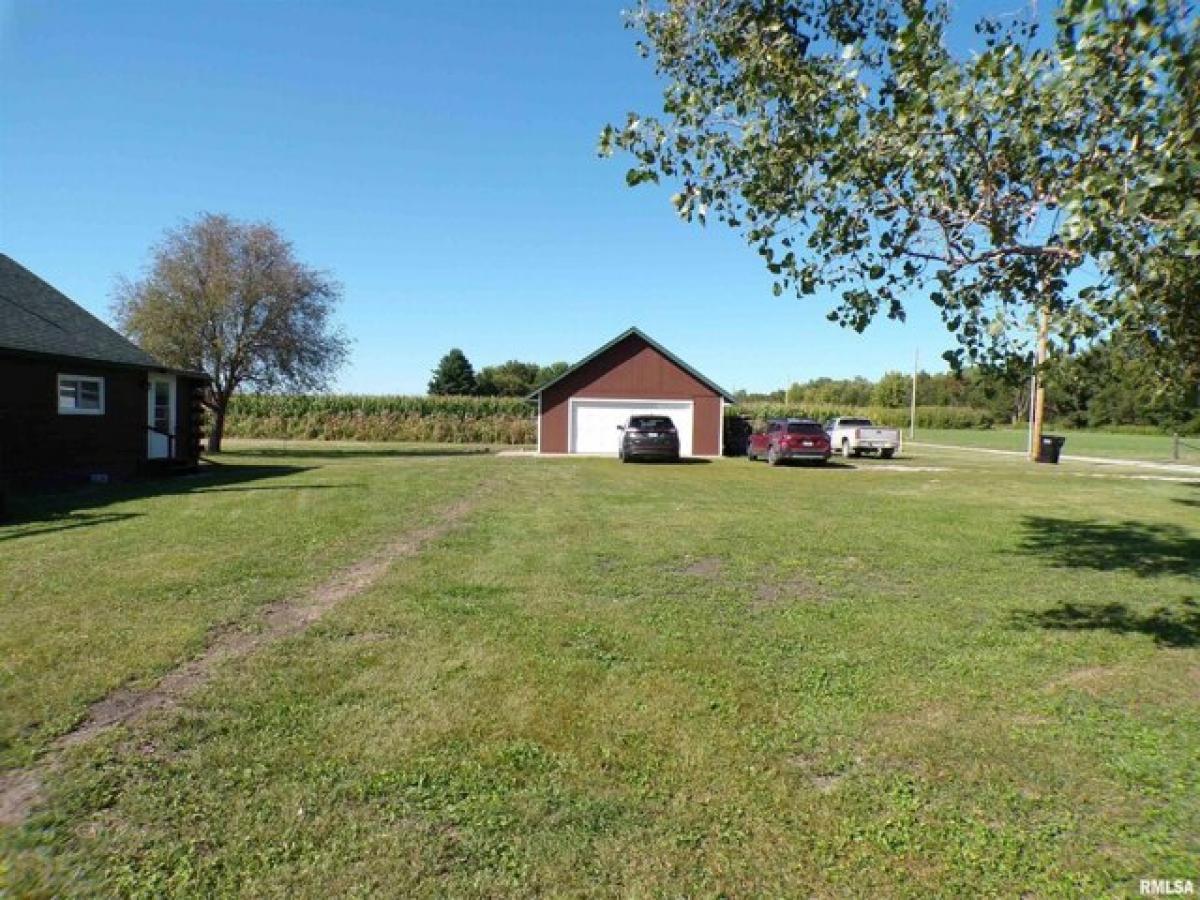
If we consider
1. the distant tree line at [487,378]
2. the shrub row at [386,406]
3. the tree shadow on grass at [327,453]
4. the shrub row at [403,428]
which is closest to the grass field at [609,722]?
the tree shadow on grass at [327,453]

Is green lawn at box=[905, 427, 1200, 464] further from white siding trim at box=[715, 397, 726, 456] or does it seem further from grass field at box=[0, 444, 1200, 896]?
grass field at box=[0, 444, 1200, 896]

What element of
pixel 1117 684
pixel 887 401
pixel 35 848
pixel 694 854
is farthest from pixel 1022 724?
pixel 887 401

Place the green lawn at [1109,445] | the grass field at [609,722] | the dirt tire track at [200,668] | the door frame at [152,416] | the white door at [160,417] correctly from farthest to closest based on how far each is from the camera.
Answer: the green lawn at [1109,445] < the white door at [160,417] < the door frame at [152,416] < the dirt tire track at [200,668] < the grass field at [609,722]

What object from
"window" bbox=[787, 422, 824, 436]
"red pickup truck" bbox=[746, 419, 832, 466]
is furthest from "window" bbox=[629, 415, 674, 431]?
"window" bbox=[787, 422, 824, 436]

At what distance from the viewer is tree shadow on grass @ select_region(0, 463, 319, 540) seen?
996 cm

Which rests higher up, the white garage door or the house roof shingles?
the house roof shingles

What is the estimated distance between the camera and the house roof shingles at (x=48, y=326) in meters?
14.5

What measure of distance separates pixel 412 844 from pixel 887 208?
17.8 feet

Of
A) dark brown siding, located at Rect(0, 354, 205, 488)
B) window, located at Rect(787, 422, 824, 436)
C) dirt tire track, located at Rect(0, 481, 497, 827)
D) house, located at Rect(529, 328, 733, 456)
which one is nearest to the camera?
dirt tire track, located at Rect(0, 481, 497, 827)

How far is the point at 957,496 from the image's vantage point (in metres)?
15.4

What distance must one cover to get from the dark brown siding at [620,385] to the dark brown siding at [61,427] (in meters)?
15.5

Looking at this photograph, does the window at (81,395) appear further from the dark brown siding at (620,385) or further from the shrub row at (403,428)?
the shrub row at (403,428)

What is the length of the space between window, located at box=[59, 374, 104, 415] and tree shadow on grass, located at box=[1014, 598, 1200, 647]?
17.4 m

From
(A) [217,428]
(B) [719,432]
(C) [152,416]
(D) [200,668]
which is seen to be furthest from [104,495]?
(B) [719,432]
